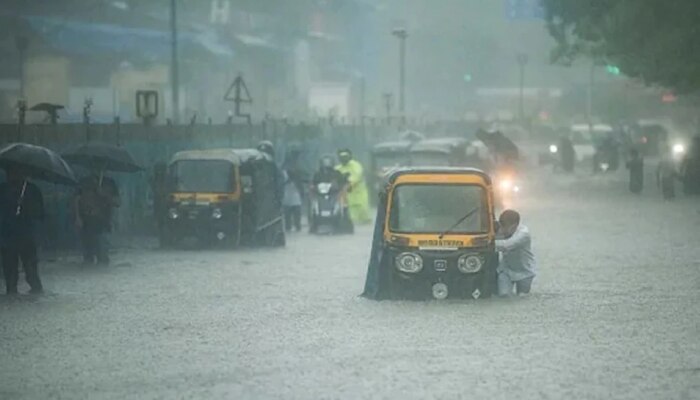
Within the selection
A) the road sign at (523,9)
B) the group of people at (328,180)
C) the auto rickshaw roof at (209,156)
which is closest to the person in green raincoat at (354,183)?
the group of people at (328,180)

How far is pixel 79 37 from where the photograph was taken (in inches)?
2485

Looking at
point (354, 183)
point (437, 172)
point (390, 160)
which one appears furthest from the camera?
point (390, 160)

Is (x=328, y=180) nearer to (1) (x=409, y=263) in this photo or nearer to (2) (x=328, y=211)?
(2) (x=328, y=211)

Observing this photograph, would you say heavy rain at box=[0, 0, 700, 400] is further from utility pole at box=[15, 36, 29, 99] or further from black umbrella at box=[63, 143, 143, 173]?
utility pole at box=[15, 36, 29, 99]

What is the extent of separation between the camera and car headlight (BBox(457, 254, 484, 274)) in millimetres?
20359

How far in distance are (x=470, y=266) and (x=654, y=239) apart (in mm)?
13657

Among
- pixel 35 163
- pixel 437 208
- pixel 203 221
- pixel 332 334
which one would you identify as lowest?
pixel 332 334

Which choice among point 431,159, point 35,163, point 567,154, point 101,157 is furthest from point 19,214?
point 567,154

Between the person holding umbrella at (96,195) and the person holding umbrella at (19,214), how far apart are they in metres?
3.99

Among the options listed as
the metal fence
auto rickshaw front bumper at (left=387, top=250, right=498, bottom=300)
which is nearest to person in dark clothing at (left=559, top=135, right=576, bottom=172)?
the metal fence

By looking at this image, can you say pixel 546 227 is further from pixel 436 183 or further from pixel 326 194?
pixel 436 183

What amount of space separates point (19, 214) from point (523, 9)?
40.9 metres

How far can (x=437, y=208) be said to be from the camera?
21141 mm

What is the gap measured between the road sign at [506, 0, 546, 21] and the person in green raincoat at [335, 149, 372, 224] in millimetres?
22988
